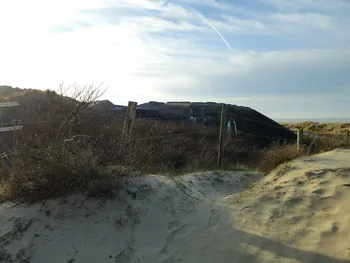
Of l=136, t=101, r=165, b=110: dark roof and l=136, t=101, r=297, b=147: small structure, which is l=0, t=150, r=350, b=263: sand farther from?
l=136, t=101, r=165, b=110: dark roof

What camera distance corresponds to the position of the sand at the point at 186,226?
4586 mm

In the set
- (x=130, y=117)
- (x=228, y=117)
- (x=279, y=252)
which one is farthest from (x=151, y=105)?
(x=279, y=252)

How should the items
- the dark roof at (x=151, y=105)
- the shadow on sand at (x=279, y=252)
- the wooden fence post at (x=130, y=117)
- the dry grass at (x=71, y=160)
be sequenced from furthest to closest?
1. the dark roof at (x=151, y=105)
2. the wooden fence post at (x=130, y=117)
3. the dry grass at (x=71, y=160)
4. the shadow on sand at (x=279, y=252)

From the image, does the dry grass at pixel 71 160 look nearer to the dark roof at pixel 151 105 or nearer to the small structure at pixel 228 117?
the small structure at pixel 228 117

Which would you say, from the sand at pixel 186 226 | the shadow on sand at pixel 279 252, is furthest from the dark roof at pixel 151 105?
the shadow on sand at pixel 279 252

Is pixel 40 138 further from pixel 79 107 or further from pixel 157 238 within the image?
pixel 157 238

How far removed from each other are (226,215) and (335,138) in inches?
206

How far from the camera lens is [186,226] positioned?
17.3 feet

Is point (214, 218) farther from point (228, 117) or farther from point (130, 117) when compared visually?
point (228, 117)


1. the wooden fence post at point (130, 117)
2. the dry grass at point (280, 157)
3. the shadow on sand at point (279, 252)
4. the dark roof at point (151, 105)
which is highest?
the dark roof at point (151, 105)

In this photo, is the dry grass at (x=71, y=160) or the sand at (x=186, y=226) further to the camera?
the dry grass at (x=71, y=160)

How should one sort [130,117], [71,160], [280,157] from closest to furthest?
[71,160] < [130,117] < [280,157]

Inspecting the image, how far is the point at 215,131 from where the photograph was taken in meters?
18.3

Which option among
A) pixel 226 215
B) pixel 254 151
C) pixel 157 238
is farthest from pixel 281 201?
pixel 254 151
